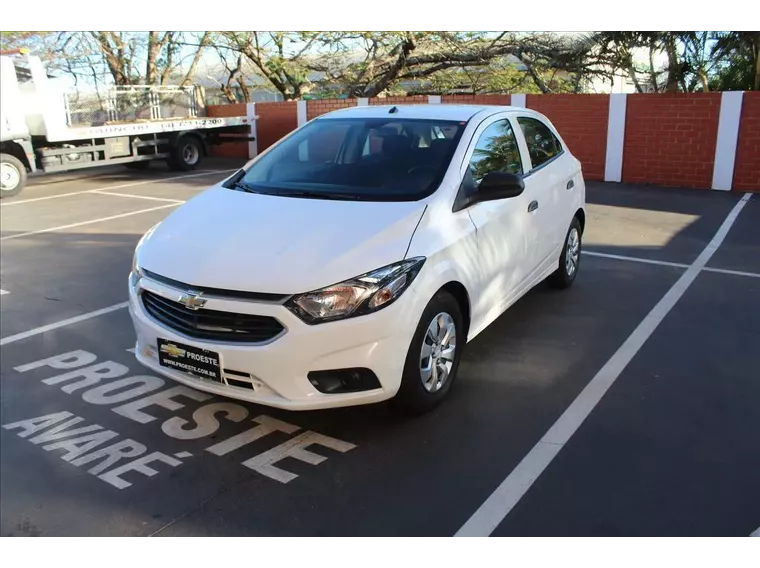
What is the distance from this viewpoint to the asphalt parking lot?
9.82 ft

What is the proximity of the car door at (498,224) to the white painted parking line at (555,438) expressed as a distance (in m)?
0.82

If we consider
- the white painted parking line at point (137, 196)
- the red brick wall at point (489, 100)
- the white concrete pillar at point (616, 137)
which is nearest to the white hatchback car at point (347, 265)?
the white painted parking line at point (137, 196)

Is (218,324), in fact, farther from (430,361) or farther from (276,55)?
(276,55)

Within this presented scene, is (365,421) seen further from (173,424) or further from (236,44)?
(236,44)

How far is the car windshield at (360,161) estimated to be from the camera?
4.23 meters

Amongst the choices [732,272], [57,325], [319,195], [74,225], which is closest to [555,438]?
[319,195]

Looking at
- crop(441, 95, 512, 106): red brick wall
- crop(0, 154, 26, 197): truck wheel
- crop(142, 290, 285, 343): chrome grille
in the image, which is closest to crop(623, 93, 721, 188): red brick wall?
crop(441, 95, 512, 106): red brick wall

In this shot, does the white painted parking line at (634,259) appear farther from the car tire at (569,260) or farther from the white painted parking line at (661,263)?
the car tire at (569,260)

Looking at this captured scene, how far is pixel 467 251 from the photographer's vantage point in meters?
4.02

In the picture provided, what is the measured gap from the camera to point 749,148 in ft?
39.5

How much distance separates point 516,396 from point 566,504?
3.78 feet

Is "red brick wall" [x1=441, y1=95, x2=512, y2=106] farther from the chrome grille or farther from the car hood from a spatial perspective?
→ the chrome grille

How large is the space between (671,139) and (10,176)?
42.5 ft
